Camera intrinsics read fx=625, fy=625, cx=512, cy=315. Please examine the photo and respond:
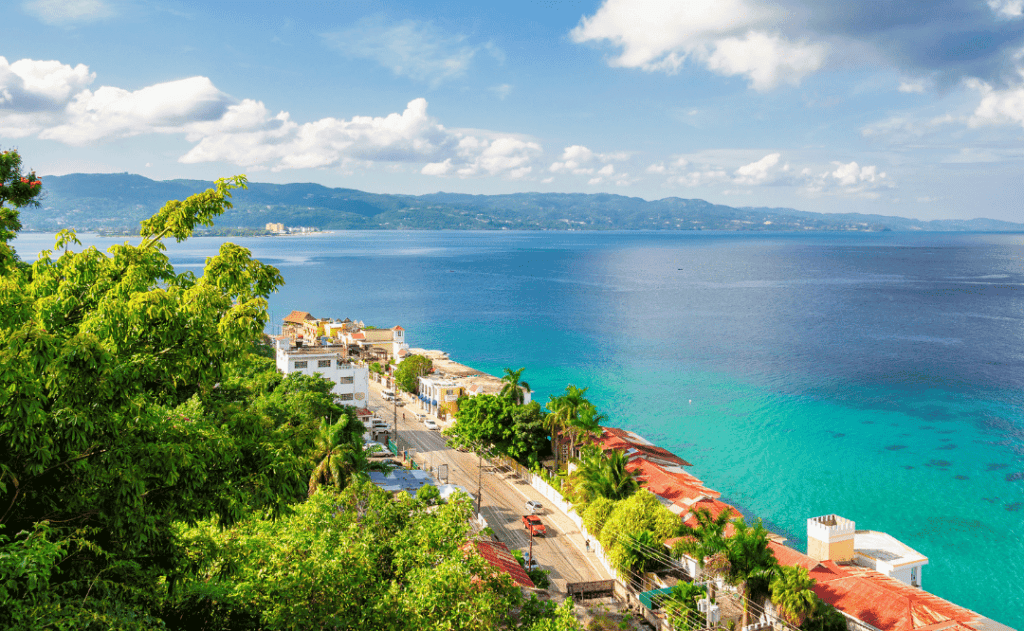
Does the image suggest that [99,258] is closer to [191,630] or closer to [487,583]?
[191,630]

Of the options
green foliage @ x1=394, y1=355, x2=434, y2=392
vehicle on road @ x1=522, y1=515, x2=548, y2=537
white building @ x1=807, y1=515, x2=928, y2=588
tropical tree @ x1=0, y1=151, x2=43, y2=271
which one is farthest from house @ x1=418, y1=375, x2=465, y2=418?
tropical tree @ x1=0, y1=151, x2=43, y2=271

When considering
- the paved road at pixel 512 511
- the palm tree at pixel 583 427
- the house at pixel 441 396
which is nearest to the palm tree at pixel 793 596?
the paved road at pixel 512 511

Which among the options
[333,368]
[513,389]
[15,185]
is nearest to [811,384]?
[513,389]

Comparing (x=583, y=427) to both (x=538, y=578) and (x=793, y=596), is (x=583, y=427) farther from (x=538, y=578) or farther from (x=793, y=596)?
(x=793, y=596)

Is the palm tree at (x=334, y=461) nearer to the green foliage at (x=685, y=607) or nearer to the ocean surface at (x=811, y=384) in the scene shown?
the green foliage at (x=685, y=607)

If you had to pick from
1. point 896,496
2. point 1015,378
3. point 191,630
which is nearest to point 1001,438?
point 896,496

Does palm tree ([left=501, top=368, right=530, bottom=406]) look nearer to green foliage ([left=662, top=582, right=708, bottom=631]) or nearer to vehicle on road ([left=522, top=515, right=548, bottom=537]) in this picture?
vehicle on road ([left=522, top=515, right=548, bottom=537])
